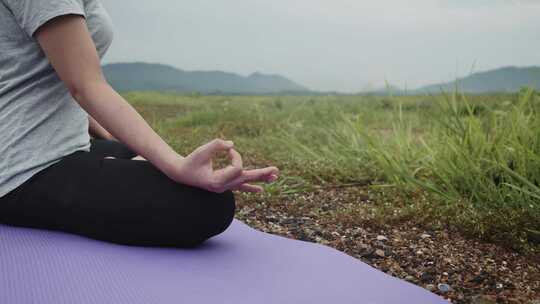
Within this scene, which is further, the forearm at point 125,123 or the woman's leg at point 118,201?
the woman's leg at point 118,201

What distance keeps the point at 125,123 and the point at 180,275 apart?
17.1 inches

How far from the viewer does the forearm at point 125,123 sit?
58.7 inches

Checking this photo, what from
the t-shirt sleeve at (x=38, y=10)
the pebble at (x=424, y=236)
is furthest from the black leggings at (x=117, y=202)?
the pebble at (x=424, y=236)

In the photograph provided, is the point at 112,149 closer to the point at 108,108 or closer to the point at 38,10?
the point at 108,108

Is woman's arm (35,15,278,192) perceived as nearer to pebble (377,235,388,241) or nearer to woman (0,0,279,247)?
woman (0,0,279,247)

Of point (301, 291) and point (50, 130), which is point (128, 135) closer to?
point (50, 130)

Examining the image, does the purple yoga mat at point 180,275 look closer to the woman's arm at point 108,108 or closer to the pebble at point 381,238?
the woman's arm at point 108,108

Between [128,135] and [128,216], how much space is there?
0.25m

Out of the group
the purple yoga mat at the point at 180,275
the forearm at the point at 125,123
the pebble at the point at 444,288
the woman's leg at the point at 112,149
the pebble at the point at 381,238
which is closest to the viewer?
the purple yoga mat at the point at 180,275

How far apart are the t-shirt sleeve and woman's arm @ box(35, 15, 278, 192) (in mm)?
19

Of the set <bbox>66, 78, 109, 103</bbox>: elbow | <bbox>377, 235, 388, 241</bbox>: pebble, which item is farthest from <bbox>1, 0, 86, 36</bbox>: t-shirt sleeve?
<bbox>377, 235, 388, 241</bbox>: pebble

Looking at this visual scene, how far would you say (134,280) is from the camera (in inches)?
56.3

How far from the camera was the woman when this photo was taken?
4.90 ft

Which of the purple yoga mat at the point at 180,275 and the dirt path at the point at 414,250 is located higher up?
the purple yoga mat at the point at 180,275
